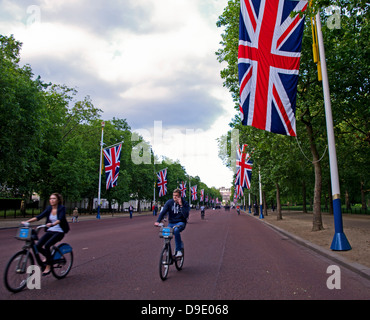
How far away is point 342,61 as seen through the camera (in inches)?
Result: 516

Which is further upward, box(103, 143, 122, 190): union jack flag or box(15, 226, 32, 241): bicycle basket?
box(103, 143, 122, 190): union jack flag

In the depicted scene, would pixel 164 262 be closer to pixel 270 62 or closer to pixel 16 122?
pixel 270 62

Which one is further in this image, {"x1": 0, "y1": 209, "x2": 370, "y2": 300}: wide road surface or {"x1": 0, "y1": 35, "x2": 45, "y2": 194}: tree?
{"x1": 0, "y1": 35, "x2": 45, "y2": 194}: tree

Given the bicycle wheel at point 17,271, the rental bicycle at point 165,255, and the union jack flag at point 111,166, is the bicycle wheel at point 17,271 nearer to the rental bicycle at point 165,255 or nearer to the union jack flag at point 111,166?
the rental bicycle at point 165,255

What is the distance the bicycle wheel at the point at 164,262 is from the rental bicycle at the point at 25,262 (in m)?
2.04

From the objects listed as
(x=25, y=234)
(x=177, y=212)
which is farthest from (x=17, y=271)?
(x=177, y=212)

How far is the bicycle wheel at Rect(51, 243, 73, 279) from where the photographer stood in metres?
6.02

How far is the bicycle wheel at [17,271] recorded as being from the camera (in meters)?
5.09

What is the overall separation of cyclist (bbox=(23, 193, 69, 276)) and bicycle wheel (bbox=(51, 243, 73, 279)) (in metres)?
0.14

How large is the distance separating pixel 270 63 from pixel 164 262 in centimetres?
778

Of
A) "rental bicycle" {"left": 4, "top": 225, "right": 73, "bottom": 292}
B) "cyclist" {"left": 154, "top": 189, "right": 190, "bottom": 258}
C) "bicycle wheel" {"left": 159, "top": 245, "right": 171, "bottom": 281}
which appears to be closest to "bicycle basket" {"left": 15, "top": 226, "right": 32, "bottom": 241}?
"rental bicycle" {"left": 4, "top": 225, "right": 73, "bottom": 292}

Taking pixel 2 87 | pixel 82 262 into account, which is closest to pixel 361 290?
pixel 82 262

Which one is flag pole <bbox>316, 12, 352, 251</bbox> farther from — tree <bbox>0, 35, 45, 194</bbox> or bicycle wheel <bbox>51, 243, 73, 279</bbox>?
tree <bbox>0, 35, 45, 194</bbox>
